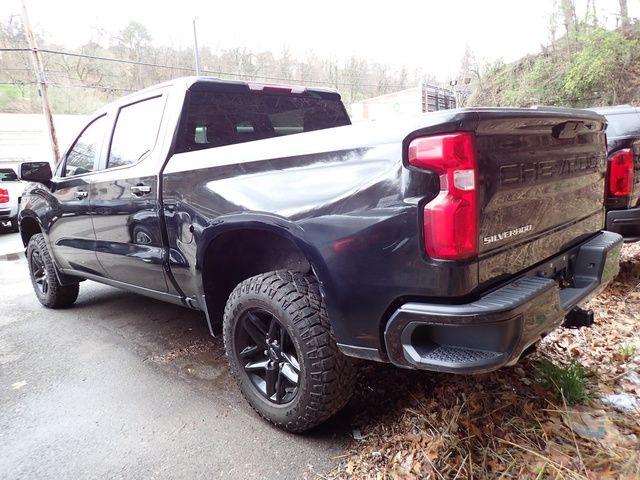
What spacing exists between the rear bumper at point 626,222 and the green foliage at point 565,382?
4.83 feet

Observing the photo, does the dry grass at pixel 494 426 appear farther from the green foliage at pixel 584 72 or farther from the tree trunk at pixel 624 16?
the tree trunk at pixel 624 16

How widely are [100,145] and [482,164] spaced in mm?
3076

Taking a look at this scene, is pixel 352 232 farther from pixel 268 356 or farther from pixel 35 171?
pixel 35 171

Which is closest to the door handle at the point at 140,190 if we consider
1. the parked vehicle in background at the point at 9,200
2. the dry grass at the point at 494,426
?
the dry grass at the point at 494,426

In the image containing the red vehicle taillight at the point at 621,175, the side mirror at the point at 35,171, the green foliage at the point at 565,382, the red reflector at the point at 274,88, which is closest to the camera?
the green foliage at the point at 565,382

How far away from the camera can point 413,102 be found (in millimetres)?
21781

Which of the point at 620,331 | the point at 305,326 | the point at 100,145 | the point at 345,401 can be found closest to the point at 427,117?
the point at 305,326

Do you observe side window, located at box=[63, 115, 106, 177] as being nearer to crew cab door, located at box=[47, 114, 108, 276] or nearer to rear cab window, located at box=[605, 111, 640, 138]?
crew cab door, located at box=[47, 114, 108, 276]

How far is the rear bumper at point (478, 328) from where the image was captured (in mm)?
1512

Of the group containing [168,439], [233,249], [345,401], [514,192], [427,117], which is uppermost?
[427,117]

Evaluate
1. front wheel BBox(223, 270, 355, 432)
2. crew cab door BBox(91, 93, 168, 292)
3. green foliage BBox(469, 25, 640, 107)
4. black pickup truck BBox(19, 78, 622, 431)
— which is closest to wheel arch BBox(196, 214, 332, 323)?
black pickup truck BBox(19, 78, 622, 431)

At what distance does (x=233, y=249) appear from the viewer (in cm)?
254

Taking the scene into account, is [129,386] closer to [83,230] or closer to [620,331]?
[83,230]

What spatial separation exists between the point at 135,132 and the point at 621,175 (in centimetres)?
352
